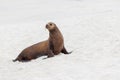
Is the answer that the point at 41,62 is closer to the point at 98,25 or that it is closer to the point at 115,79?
the point at 115,79

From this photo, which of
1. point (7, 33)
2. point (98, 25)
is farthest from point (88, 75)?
point (7, 33)

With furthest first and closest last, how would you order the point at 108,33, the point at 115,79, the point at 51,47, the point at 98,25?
the point at 98,25, the point at 108,33, the point at 51,47, the point at 115,79

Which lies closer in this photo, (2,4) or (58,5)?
(58,5)

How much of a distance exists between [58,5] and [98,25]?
48.9 ft

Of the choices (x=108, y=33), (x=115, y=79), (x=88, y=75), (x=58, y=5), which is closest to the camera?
(x=115, y=79)

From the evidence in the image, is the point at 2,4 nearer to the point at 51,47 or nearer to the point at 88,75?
the point at 51,47

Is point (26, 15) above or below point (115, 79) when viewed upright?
below

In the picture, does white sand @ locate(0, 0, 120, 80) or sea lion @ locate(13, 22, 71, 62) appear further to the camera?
sea lion @ locate(13, 22, 71, 62)

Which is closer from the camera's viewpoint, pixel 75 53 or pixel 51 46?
pixel 75 53

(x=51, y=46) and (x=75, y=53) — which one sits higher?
(x=51, y=46)

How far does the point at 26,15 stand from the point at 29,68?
51.1ft

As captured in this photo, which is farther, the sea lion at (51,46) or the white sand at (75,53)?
the sea lion at (51,46)

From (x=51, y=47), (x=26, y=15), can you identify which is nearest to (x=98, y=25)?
(x=51, y=47)

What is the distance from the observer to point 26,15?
82.7ft
